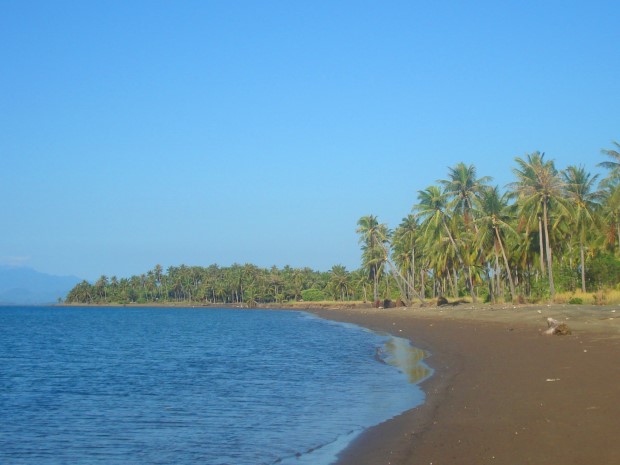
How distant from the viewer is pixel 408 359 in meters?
24.2

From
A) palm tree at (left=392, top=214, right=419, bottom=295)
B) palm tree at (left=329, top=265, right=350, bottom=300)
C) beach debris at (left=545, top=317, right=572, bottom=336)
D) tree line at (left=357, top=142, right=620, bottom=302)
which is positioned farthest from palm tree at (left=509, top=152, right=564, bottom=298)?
palm tree at (left=329, top=265, right=350, bottom=300)

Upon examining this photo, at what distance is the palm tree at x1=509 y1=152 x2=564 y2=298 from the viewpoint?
48031 mm

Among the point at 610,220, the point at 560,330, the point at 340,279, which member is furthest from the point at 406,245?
the point at 560,330

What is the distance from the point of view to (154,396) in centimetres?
1708

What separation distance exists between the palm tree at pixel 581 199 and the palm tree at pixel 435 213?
12.0 meters

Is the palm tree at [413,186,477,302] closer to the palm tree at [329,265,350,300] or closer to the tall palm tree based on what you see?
the tall palm tree

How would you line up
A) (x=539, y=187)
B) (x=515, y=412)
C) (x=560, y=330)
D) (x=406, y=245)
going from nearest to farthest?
1. (x=515, y=412)
2. (x=560, y=330)
3. (x=539, y=187)
4. (x=406, y=245)

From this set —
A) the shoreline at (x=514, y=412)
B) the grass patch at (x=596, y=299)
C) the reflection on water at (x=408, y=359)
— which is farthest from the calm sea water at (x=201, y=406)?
the grass patch at (x=596, y=299)

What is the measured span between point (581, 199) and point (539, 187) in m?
6.09

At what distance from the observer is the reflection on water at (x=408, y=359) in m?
19.3

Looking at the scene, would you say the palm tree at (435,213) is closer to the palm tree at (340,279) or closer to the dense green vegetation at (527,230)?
the dense green vegetation at (527,230)

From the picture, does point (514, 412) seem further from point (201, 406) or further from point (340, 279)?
point (340, 279)

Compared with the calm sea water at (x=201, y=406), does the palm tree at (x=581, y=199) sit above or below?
above

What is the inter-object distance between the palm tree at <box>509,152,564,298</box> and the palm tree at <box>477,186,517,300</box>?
3.35 m
